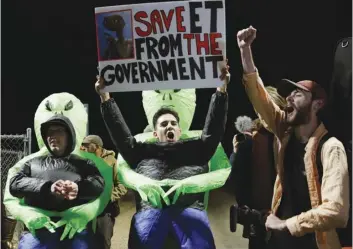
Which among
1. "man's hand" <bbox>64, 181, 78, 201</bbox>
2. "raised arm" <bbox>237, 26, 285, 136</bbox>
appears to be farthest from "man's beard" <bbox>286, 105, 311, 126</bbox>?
"man's hand" <bbox>64, 181, 78, 201</bbox>

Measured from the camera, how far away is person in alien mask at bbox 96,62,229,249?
9.50 feet

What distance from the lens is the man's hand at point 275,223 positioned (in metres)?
2.62

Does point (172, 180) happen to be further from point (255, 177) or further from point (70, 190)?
point (70, 190)

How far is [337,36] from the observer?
349 cm

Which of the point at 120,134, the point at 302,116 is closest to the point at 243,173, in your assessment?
the point at 302,116

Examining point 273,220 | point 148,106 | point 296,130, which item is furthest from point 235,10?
point 273,220

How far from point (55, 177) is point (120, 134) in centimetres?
42

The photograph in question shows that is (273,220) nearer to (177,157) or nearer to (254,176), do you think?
(254,176)

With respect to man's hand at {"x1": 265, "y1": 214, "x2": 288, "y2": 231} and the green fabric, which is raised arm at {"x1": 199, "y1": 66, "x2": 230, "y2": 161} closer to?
the green fabric

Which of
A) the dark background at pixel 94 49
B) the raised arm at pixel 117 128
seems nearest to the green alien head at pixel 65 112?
the raised arm at pixel 117 128

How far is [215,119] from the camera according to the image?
2.92 metres

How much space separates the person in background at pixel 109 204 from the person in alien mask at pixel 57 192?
123 millimetres

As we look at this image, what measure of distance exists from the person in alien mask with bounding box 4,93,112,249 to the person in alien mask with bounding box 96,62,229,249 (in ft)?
0.69

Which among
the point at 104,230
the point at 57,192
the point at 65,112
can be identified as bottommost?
the point at 104,230
